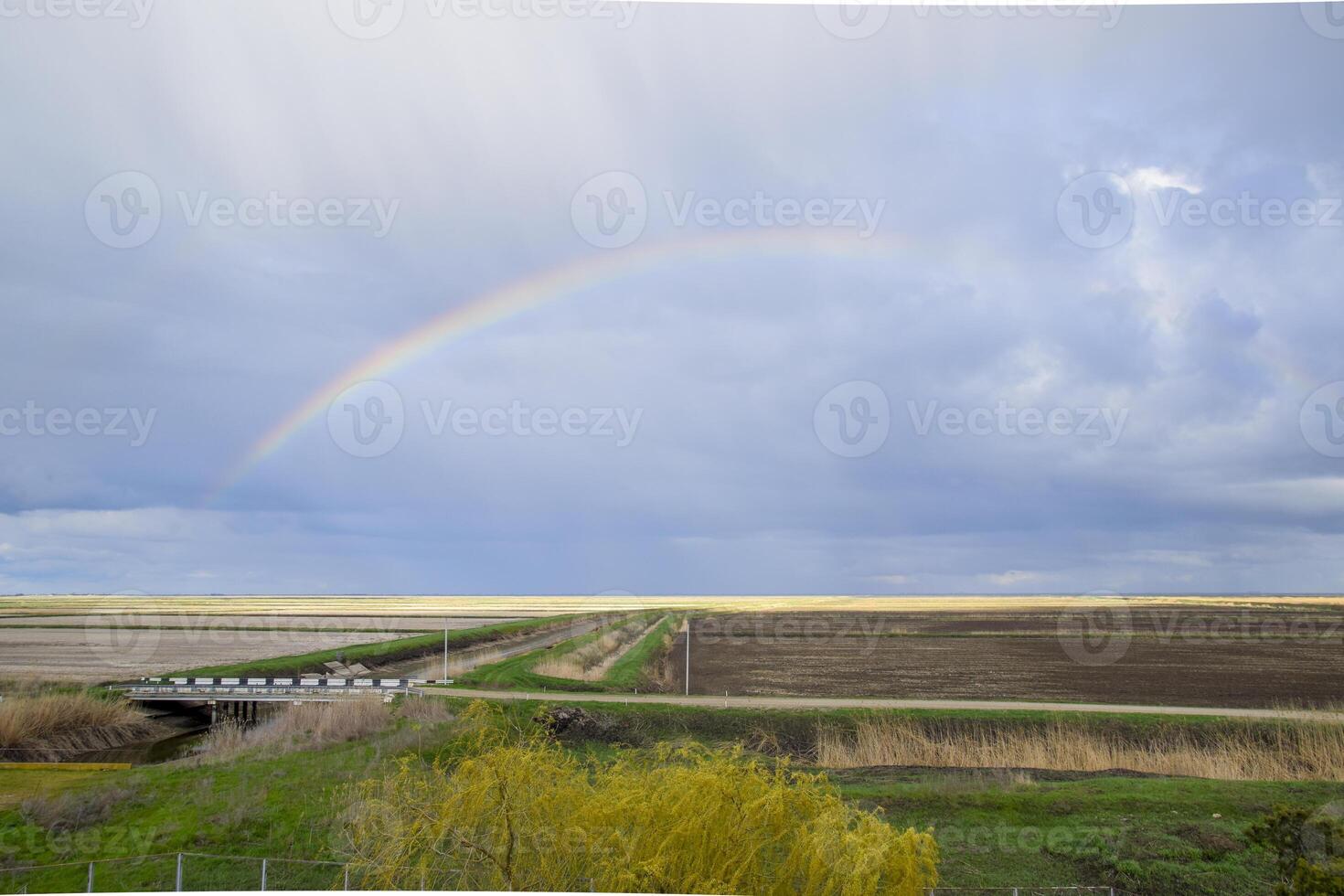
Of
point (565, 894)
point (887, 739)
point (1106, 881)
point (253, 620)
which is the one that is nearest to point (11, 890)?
point (565, 894)

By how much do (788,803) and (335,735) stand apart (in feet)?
53.7

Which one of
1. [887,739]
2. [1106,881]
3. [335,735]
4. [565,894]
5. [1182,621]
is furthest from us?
[1182,621]

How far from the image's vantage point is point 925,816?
16.6m

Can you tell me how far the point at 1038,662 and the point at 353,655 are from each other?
3786 cm

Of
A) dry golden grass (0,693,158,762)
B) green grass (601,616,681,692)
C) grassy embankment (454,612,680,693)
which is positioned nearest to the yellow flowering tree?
dry golden grass (0,693,158,762)

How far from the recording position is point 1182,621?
96.4m

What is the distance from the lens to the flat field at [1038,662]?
36031mm

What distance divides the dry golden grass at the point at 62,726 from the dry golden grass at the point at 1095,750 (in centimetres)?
2015

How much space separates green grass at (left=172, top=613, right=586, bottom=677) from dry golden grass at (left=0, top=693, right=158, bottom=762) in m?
8.75

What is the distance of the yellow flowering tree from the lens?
305 inches

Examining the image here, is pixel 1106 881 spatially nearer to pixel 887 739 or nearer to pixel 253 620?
pixel 887 739

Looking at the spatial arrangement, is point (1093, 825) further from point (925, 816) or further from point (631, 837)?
point (631, 837)

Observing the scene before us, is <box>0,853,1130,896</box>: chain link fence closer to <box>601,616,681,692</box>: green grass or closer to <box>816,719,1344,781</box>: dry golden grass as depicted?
<box>816,719,1344,781</box>: dry golden grass

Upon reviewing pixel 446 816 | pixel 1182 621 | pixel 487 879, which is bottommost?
pixel 487 879
